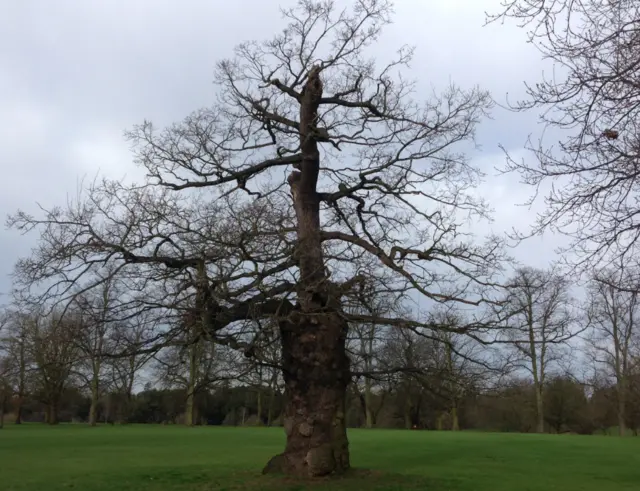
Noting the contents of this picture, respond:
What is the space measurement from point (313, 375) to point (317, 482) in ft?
6.81

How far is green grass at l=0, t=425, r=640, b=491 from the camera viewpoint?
13633 mm

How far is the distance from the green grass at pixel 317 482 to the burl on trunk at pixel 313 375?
53 centimetres

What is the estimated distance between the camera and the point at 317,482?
12.5 metres

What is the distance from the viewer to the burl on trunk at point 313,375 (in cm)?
1280

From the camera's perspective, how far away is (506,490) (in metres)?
13.5

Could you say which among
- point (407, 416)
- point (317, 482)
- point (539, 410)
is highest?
point (539, 410)

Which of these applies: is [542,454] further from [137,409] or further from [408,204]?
[137,409]

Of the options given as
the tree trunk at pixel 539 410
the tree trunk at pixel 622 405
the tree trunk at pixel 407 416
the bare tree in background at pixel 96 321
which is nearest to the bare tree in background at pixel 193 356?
the bare tree in background at pixel 96 321

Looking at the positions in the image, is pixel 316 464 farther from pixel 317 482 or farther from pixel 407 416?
pixel 407 416

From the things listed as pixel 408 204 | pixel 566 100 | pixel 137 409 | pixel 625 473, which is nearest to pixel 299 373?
pixel 408 204

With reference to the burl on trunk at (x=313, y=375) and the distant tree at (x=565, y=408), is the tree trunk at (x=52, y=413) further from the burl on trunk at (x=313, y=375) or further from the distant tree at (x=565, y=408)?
the burl on trunk at (x=313, y=375)

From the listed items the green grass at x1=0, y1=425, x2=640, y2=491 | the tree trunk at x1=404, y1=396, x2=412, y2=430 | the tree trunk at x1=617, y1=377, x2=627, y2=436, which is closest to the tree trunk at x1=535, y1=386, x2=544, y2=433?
the tree trunk at x1=617, y1=377, x2=627, y2=436

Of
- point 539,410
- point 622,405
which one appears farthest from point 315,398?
point 622,405

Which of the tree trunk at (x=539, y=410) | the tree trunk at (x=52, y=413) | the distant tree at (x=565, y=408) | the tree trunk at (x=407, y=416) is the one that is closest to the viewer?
the tree trunk at (x=539, y=410)
